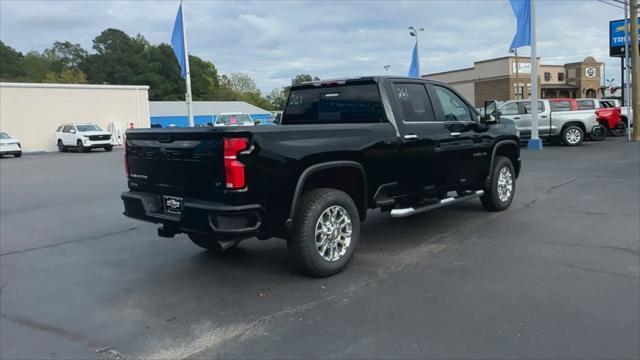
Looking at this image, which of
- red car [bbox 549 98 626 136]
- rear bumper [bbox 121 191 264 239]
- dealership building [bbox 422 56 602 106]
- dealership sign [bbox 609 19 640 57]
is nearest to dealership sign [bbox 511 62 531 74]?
dealership building [bbox 422 56 602 106]

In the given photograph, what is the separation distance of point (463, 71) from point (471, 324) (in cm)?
7611

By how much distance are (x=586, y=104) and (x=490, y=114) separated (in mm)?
16294

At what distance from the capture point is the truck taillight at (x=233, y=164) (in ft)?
15.0

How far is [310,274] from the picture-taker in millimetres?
5273

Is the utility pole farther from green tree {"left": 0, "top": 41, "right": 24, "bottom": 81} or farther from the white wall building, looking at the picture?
green tree {"left": 0, "top": 41, "right": 24, "bottom": 81}

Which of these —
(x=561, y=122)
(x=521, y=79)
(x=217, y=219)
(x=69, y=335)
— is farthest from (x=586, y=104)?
(x=521, y=79)

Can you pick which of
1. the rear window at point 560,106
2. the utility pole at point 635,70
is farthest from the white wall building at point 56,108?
the utility pole at point 635,70

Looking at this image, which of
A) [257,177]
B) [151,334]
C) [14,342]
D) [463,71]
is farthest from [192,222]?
[463,71]

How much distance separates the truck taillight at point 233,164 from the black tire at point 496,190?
15.2 feet

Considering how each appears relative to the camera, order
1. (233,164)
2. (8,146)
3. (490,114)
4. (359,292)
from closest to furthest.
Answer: (233,164) → (359,292) → (490,114) → (8,146)

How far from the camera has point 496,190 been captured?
8.06 metres

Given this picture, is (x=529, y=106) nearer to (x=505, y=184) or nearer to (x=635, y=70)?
(x=635, y=70)

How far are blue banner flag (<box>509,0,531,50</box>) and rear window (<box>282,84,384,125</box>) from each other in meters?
14.6

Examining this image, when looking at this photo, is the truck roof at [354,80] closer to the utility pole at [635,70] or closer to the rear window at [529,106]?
the rear window at [529,106]
